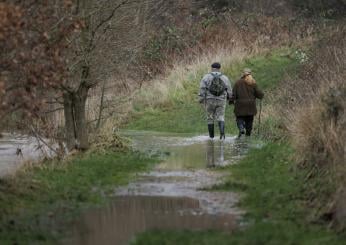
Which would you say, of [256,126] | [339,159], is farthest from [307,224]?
[256,126]

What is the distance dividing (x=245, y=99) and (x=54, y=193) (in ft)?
31.3

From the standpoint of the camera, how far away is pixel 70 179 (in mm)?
11695

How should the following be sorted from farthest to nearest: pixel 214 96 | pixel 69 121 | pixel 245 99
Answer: pixel 245 99, pixel 214 96, pixel 69 121

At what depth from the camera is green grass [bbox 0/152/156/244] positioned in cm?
858

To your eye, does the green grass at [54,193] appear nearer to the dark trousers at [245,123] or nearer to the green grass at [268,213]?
the green grass at [268,213]

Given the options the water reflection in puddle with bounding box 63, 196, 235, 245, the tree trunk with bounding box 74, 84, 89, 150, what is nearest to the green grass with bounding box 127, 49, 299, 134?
the tree trunk with bounding box 74, 84, 89, 150

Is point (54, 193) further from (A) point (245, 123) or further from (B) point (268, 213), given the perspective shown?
(A) point (245, 123)

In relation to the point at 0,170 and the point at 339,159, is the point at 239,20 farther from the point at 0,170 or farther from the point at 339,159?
the point at 339,159

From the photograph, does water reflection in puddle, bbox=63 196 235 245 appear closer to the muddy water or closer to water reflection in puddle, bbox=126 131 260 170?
the muddy water

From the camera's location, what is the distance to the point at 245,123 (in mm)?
19812

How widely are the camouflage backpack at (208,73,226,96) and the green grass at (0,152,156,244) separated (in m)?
4.44

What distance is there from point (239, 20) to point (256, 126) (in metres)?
19.1

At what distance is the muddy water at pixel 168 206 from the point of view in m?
8.67

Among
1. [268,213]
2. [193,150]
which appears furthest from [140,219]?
[193,150]
